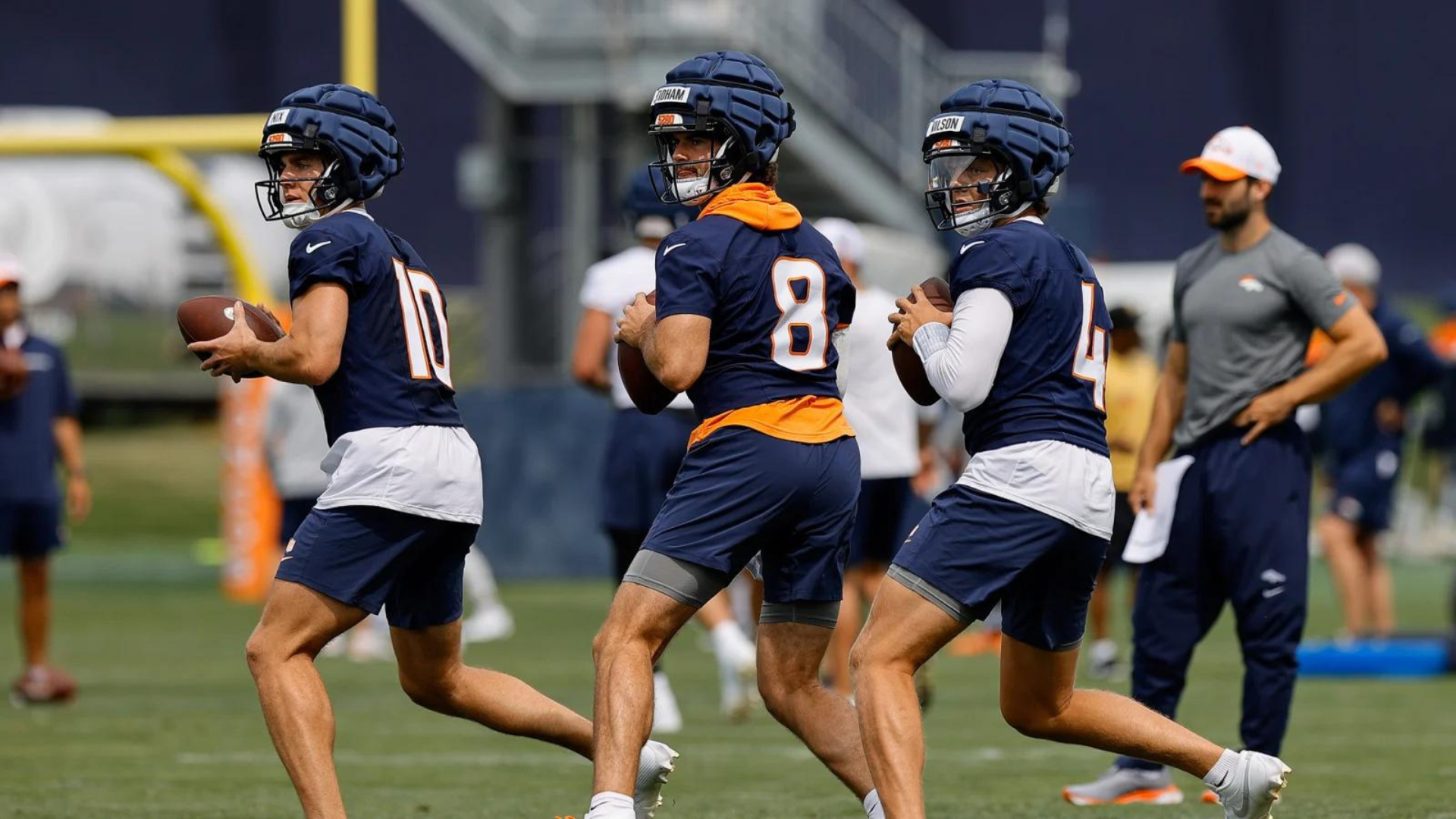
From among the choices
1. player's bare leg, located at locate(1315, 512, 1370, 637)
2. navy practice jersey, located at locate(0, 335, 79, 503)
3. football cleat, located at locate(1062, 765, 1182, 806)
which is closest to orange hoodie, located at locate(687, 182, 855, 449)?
football cleat, located at locate(1062, 765, 1182, 806)

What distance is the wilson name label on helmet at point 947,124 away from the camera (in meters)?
5.80

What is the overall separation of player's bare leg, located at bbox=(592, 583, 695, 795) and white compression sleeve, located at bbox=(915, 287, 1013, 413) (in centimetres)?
92

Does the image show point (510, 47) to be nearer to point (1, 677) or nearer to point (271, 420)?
point (271, 420)

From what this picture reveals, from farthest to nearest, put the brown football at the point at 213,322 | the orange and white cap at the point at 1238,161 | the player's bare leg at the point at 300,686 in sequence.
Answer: the orange and white cap at the point at 1238,161 → the brown football at the point at 213,322 → the player's bare leg at the point at 300,686

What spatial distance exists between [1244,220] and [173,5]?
21.2m

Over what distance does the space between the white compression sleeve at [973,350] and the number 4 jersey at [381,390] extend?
137 centimetres

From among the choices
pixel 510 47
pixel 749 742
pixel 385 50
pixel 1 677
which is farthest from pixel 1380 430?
pixel 385 50

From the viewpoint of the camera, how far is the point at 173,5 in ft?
86.9

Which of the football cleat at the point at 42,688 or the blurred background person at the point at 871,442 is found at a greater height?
the blurred background person at the point at 871,442

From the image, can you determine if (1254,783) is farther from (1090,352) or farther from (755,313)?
(755,313)

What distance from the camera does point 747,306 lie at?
229 inches

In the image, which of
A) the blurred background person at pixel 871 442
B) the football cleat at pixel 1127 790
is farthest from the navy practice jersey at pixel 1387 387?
the football cleat at pixel 1127 790

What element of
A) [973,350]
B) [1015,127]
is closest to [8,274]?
[1015,127]

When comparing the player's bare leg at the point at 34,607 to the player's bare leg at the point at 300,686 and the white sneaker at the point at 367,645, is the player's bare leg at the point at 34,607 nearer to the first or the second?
the white sneaker at the point at 367,645
